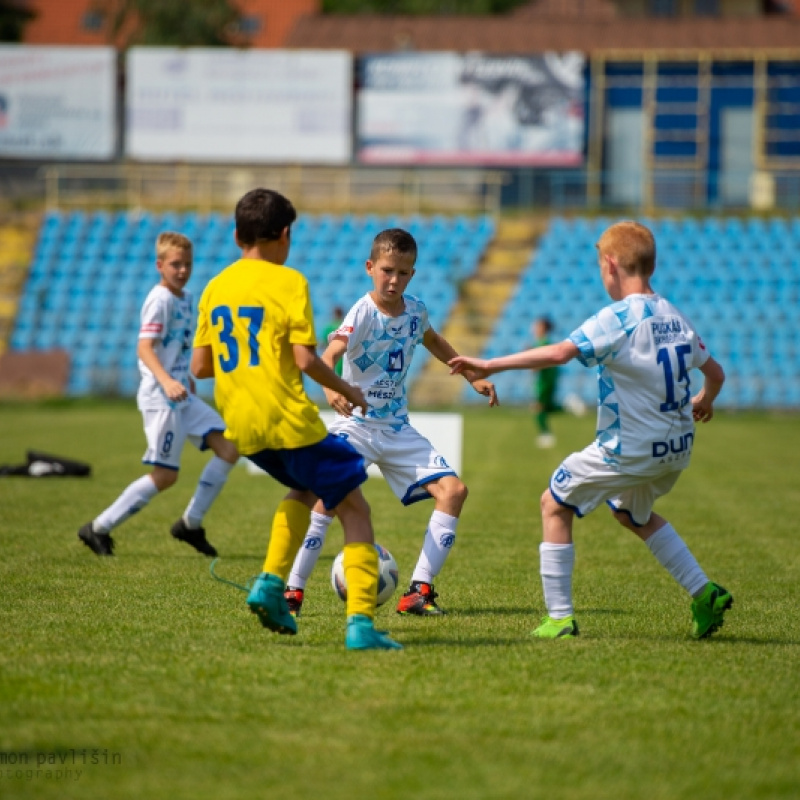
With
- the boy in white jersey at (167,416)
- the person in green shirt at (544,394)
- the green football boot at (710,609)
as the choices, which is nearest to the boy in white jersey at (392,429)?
the green football boot at (710,609)

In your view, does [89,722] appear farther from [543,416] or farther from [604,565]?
[543,416]

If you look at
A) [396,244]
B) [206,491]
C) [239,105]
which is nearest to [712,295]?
[239,105]

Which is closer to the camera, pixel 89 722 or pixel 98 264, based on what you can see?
pixel 89 722

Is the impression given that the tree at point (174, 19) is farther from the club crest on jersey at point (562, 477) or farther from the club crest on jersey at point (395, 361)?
the club crest on jersey at point (562, 477)

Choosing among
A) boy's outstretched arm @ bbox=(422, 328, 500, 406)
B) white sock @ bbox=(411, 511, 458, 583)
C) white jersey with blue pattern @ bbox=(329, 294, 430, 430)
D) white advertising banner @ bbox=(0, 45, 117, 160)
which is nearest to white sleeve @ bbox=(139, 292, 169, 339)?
white jersey with blue pattern @ bbox=(329, 294, 430, 430)

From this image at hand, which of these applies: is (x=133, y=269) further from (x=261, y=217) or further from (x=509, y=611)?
(x=261, y=217)

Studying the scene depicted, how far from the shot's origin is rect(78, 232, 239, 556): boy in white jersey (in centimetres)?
773

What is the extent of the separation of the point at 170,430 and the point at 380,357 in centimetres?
226

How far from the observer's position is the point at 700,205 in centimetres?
3102

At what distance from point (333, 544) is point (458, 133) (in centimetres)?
2458

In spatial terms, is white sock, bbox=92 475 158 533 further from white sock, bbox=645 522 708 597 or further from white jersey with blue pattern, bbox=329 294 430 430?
white sock, bbox=645 522 708 597

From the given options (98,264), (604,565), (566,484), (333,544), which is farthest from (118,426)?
(566,484)

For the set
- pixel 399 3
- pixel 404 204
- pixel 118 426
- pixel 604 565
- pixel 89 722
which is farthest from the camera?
pixel 399 3

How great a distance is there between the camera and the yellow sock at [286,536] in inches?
202
